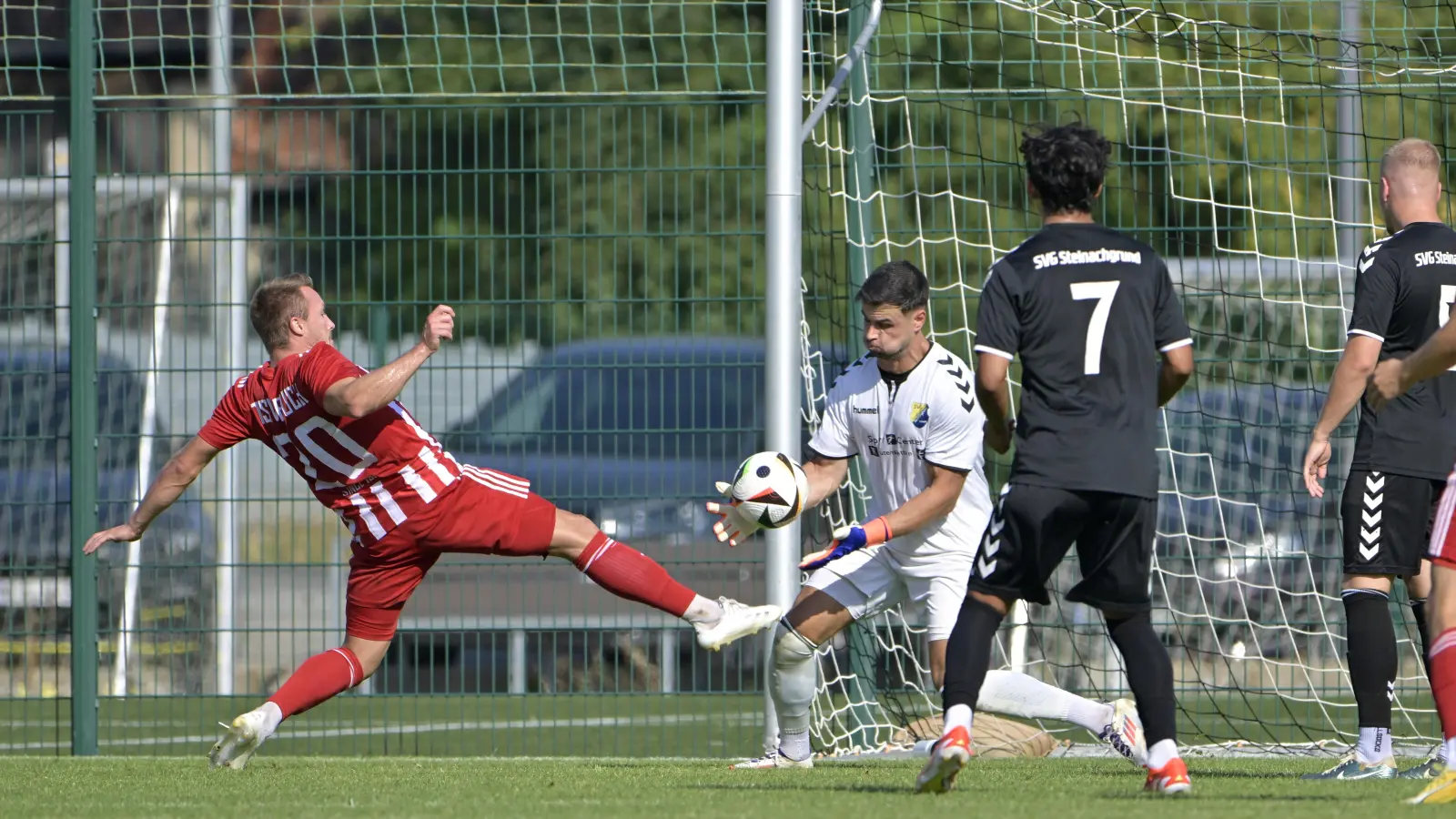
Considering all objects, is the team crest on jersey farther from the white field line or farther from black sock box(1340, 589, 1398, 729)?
the white field line

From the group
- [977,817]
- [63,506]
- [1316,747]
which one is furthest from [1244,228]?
[63,506]

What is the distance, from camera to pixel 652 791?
6062 mm

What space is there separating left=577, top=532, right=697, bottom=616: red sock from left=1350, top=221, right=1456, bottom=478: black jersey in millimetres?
2504

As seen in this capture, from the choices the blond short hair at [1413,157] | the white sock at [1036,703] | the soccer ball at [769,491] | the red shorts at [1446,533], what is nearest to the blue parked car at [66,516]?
the soccer ball at [769,491]

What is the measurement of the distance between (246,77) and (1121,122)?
8.52 metres

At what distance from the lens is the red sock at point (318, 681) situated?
6.98 m

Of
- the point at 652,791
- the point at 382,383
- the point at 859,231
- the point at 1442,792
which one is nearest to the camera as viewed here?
the point at 1442,792

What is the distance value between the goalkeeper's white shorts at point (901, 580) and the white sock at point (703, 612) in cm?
37

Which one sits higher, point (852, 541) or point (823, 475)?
point (823, 475)

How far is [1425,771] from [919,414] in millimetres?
2148

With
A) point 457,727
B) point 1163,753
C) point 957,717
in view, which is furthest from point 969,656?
point 457,727

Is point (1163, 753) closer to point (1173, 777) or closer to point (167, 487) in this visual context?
point (1173, 777)

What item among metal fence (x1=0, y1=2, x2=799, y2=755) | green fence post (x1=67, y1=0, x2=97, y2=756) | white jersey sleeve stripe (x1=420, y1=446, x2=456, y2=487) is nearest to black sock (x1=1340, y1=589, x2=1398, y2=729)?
metal fence (x1=0, y1=2, x2=799, y2=755)

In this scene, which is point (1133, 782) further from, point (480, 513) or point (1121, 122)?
point (1121, 122)
